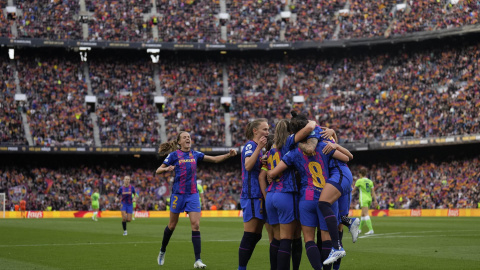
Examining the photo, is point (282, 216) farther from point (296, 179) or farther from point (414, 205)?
point (414, 205)

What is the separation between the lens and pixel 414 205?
50.6 m

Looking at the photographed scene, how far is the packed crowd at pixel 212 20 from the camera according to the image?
59500 millimetres

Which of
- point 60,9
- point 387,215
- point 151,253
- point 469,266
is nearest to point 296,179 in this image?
point 469,266

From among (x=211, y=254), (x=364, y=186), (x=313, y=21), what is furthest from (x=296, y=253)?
(x=313, y=21)

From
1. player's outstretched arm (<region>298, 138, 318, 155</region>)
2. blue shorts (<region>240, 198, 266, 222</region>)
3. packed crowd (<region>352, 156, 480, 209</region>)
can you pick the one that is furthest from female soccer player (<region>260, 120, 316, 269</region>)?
packed crowd (<region>352, 156, 480, 209</region>)

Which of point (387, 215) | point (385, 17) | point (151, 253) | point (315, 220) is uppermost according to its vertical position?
point (385, 17)

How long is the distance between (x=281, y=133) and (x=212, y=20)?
5399 centimetres

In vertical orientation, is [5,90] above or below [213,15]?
below

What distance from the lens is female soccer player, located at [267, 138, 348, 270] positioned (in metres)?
9.68

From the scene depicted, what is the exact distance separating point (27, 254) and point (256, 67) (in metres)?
46.8

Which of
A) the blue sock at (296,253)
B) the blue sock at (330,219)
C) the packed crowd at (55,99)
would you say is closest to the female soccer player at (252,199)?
the blue sock at (296,253)

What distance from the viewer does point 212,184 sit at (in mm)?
56656

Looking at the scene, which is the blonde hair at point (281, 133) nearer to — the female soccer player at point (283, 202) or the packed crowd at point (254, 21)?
the female soccer player at point (283, 202)

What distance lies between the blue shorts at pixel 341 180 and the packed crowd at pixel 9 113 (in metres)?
48.3
